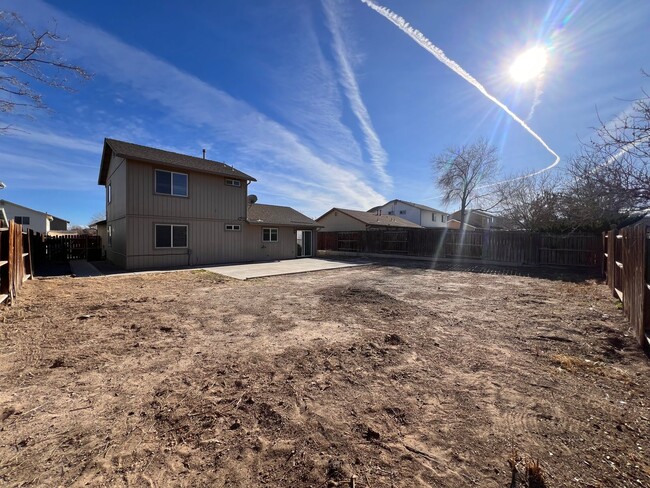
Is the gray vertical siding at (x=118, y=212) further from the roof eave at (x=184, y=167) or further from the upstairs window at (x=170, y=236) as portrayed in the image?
the upstairs window at (x=170, y=236)

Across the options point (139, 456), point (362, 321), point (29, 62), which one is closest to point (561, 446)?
point (139, 456)

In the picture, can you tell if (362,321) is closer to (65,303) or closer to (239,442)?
(239,442)

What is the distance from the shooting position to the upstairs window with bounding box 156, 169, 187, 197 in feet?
45.8

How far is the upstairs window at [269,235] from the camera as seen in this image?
1845cm

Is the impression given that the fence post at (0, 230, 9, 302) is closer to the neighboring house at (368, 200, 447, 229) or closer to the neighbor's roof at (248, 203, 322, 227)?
the neighbor's roof at (248, 203, 322, 227)

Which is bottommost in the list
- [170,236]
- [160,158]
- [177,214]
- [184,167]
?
[170,236]

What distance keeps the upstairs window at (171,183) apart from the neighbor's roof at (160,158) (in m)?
0.60

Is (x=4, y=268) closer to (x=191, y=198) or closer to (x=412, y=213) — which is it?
(x=191, y=198)

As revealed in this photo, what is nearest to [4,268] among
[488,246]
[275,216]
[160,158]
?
[160,158]

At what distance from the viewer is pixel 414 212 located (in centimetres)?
4169

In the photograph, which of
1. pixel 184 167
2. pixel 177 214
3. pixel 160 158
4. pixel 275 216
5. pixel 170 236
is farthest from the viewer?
pixel 275 216

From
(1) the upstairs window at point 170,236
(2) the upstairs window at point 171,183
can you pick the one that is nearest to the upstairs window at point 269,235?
(1) the upstairs window at point 170,236

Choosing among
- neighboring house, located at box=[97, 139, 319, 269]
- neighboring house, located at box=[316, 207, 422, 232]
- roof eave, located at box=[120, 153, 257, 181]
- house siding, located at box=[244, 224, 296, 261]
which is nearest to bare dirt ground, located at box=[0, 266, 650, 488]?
neighboring house, located at box=[97, 139, 319, 269]

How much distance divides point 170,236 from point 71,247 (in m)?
9.14
